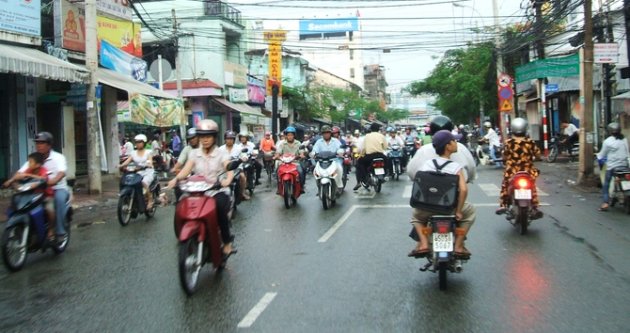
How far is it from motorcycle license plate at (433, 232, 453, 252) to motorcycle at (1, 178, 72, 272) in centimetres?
483

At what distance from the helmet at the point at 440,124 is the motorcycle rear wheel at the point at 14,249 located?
A: 4.99m

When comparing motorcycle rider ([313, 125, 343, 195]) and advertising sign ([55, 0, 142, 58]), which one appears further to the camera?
advertising sign ([55, 0, 142, 58])

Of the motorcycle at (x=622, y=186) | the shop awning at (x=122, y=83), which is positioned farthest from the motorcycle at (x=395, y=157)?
the motorcycle at (x=622, y=186)

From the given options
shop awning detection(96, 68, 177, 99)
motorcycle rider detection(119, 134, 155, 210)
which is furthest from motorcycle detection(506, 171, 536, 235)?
shop awning detection(96, 68, 177, 99)

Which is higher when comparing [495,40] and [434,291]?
[495,40]

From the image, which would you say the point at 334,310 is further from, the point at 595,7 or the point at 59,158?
the point at 595,7

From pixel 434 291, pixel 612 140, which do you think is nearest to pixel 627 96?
pixel 612 140

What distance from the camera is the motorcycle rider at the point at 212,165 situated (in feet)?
21.1

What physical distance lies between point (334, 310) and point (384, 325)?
563 millimetres

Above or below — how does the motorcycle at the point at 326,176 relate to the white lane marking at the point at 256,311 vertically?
above

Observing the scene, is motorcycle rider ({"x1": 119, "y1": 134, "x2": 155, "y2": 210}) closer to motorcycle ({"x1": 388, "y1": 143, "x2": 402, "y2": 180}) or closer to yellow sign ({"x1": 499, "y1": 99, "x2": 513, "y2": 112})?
motorcycle ({"x1": 388, "y1": 143, "x2": 402, "y2": 180})

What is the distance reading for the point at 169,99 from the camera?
20.4 meters

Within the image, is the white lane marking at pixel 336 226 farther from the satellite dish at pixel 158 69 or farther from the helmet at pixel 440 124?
the satellite dish at pixel 158 69

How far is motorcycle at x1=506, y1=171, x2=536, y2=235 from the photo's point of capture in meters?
8.52
